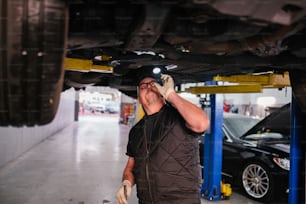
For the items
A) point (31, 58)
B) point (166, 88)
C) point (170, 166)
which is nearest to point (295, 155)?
point (170, 166)

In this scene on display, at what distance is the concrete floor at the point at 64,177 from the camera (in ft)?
10.9

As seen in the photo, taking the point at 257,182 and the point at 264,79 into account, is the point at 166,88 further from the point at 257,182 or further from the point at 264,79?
the point at 257,182

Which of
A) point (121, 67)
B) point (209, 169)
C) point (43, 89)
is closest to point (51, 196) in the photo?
point (209, 169)

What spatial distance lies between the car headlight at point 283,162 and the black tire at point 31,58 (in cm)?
270

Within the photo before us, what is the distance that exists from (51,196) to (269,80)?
7.98 feet

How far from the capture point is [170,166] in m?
1.60

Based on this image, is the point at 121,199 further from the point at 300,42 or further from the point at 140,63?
the point at 300,42

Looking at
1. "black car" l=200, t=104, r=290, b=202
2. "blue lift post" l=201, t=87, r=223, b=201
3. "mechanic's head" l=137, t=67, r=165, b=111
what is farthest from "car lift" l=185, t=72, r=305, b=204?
"mechanic's head" l=137, t=67, r=165, b=111

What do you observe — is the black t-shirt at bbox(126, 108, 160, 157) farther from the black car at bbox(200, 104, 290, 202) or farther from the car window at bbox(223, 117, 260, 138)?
the car window at bbox(223, 117, 260, 138)

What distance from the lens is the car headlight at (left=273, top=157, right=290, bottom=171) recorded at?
10.2 ft

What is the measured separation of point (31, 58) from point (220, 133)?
2.75 m

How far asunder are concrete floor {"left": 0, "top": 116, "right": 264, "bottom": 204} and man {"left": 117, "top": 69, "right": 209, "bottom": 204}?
5.58ft

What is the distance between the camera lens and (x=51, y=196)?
3.36 meters

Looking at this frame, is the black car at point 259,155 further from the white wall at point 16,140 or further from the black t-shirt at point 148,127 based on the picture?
the white wall at point 16,140
